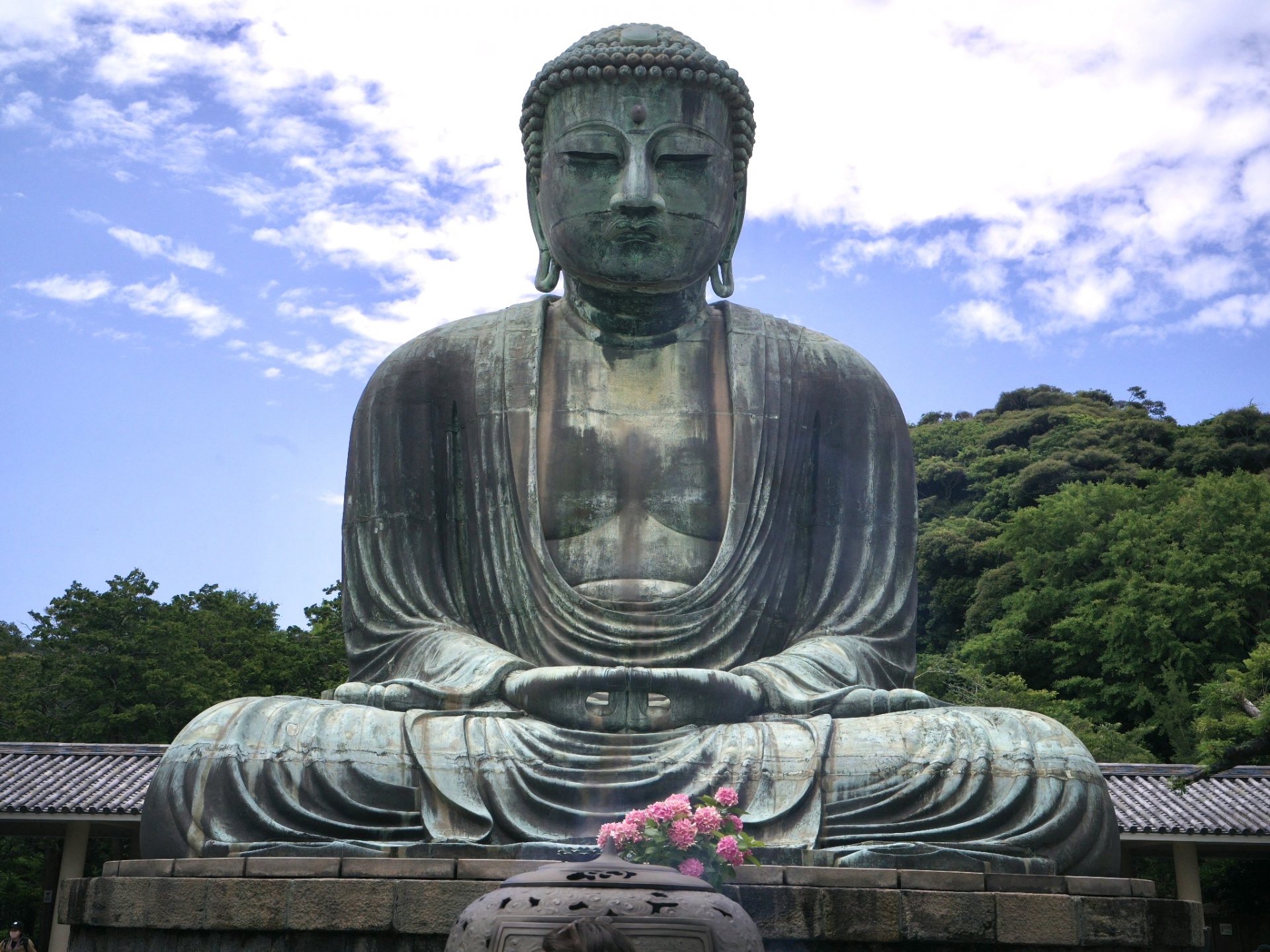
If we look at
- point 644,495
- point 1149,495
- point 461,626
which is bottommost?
point 461,626

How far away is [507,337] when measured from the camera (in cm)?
812

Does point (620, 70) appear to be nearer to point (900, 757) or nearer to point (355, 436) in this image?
point (355, 436)

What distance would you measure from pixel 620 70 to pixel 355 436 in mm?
2320

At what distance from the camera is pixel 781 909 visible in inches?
208

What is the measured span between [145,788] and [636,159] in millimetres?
14064

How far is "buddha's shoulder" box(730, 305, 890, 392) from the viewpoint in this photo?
8164 millimetres

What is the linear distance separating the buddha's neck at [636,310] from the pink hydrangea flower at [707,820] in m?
3.72

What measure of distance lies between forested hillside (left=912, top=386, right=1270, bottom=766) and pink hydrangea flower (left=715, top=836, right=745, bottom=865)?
57.0 ft

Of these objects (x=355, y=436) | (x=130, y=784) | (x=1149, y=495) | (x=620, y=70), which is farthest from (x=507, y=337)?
(x=1149, y=495)

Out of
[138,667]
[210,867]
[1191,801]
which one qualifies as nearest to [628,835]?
[210,867]

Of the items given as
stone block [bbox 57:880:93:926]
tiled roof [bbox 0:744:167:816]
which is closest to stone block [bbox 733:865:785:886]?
stone block [bbox 57:880:93:926]

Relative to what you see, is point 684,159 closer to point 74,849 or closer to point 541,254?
point 541,254

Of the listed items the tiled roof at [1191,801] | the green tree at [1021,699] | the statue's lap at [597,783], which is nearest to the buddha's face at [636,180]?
the statue's lap at [597,783]

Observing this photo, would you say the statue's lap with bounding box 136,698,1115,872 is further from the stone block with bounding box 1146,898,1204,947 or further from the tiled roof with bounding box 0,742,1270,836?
the tiled roof with bounding box 0,742,1270,836
